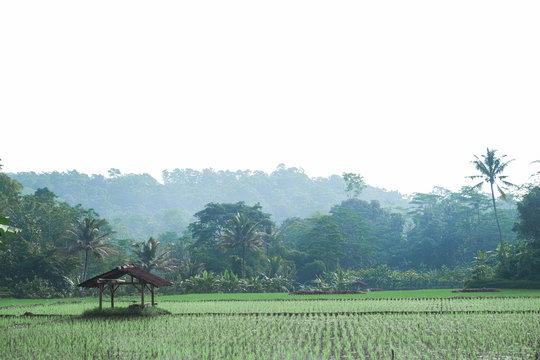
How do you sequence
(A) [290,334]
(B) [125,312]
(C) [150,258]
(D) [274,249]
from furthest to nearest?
(D) [274,249] < (C) [150,258] < (B) [125,312] < (A) [290,334]

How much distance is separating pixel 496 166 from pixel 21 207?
42.5m

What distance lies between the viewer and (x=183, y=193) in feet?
470

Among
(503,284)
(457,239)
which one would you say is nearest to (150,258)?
(503,284)

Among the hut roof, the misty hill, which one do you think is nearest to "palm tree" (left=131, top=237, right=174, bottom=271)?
the hut roof

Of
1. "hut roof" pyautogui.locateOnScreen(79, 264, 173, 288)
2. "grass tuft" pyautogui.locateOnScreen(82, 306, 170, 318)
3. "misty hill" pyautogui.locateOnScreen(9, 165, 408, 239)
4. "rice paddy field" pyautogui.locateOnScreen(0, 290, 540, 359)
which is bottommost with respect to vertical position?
"rice paddy field" pyautogui.locateOnScreen(0, 290, 540, 359)

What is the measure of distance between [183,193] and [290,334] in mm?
130998

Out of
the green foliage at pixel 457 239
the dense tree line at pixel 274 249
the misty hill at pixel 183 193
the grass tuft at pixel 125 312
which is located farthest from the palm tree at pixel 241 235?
the misty hill at pixel 183 193

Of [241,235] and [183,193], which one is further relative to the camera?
[183,193]

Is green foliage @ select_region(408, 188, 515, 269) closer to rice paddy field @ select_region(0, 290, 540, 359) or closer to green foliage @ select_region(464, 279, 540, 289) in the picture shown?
green foliage @ select_region(464, 279, 540, 289)

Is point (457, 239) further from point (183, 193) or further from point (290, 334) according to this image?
point (183, 193)

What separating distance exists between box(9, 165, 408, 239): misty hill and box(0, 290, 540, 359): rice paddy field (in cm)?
8588

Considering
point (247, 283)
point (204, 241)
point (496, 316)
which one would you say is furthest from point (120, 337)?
point (204, 241)

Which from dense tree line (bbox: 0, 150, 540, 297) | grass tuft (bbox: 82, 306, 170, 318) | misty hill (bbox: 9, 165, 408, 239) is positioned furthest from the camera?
misty hill (bbox: 9, 165, 408, 239)

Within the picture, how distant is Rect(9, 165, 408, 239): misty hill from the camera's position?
116250 mm
